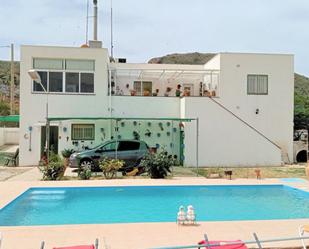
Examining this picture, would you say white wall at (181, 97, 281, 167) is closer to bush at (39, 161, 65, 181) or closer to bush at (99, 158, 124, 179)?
bush at (99, 158, 124, 179)

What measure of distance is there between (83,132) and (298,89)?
174 feet

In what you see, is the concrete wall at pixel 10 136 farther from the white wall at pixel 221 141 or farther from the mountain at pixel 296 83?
A: the mountain at pixel 296 83

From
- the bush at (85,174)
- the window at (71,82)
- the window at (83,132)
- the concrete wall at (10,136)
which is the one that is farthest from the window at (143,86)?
the concrete wall at (10,136)

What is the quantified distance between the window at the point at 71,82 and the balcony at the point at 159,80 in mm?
3235

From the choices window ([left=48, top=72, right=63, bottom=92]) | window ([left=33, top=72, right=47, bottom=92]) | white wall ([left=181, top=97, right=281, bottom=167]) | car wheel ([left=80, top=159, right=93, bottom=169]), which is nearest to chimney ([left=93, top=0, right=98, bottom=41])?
window ([left=48, top=72, right=63, bottom=92])

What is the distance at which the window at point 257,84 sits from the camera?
25.2 m

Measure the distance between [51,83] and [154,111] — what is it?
19.1ft

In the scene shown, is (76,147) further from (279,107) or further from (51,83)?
(279,107)

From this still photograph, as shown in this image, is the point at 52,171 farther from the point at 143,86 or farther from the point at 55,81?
the point at 143,86

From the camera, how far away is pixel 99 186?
15102 mm

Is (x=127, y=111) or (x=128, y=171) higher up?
(x=127, y=111)

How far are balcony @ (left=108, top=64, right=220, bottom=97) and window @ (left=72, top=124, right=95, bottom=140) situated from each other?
3966mm

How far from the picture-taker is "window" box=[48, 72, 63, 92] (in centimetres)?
2381

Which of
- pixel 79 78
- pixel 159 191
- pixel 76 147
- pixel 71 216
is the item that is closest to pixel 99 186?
pixel 159 191
